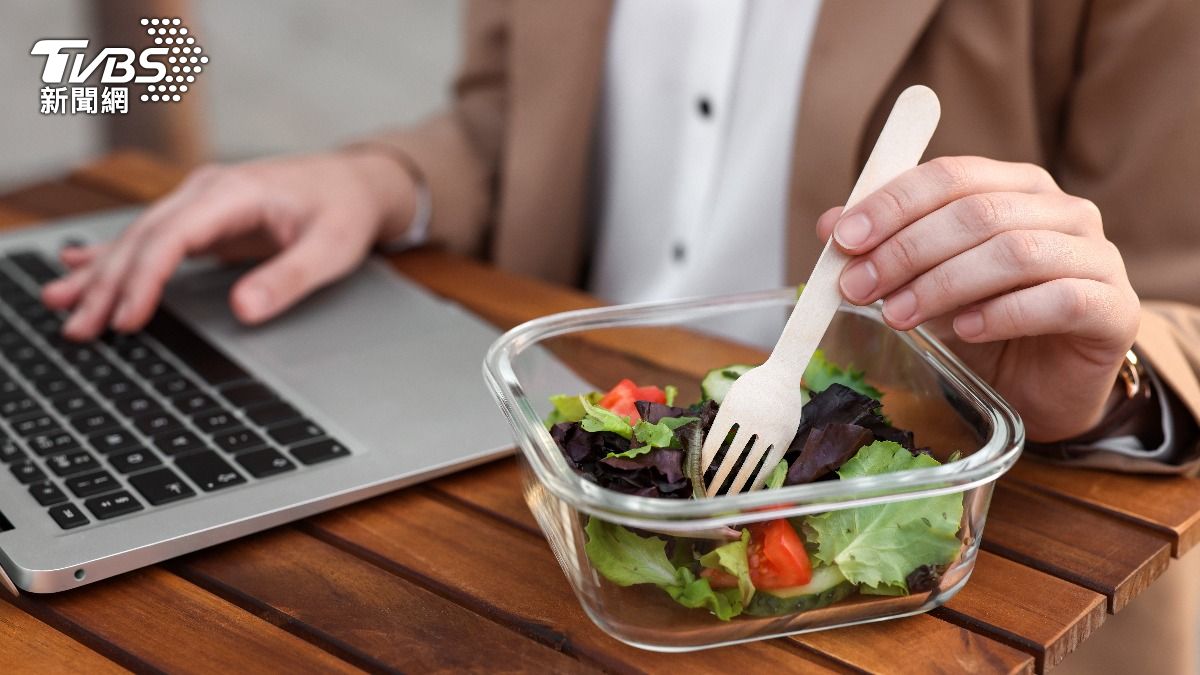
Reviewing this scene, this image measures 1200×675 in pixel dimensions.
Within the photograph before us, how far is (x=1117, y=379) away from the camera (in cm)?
83

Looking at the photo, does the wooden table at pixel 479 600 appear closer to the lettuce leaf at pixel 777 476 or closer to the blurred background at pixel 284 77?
the lettuce leaf at pixel 777 476

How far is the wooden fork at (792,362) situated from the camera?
0.64 meters

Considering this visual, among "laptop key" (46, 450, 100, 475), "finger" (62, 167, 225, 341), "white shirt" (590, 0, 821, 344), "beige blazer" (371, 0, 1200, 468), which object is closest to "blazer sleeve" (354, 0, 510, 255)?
"beige blazer" (371, 0, 1200, 468)

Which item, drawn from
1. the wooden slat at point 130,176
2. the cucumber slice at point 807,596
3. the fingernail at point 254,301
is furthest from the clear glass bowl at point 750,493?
the wooden slat at point 130,176

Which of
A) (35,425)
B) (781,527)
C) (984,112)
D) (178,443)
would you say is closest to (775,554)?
(781,527)

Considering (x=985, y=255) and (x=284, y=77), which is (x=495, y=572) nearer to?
(x=985, y=255)

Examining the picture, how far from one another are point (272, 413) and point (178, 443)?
72mm

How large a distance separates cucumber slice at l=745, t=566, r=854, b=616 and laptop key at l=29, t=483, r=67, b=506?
0.42 m

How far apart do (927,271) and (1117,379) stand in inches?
9.3

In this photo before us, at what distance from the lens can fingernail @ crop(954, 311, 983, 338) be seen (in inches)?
27.3

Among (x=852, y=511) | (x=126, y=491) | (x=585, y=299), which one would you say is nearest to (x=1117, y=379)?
(x=852, y=511)

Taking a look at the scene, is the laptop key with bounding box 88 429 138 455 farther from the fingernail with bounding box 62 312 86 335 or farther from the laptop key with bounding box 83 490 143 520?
the fingernail with bounding box 62 312 86 335

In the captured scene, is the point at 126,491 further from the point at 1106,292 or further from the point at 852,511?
the point at 1106,292

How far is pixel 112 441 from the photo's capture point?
0.80 meters
